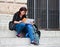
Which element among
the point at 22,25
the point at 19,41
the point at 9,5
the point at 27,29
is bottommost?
the point at 19,41

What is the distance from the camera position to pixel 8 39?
7.92 m

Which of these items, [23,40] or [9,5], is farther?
[9,5]

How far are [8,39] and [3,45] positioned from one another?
1.13ft

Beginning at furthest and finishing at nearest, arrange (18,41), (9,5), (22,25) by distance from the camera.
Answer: (9,5), (22,25), (18,41)

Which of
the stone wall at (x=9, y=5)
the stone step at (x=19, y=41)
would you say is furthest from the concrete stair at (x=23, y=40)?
the stone wall at (x=9, y=5)

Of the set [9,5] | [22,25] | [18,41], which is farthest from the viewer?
[9,5]

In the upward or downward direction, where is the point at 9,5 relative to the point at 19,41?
upward

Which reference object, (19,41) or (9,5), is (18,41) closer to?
(19,41)

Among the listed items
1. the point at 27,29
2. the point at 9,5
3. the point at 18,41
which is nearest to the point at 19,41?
the point at 18,41

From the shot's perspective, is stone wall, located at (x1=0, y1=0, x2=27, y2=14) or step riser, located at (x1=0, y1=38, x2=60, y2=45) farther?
stone wall, located at (x1=0, y1=0, x2=27, y2=14)

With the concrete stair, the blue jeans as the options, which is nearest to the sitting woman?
the blue jeans

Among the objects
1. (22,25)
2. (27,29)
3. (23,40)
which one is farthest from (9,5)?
(23,40)

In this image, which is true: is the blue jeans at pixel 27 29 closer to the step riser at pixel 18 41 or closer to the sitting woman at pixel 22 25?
the sitting woman at pixel 22 25

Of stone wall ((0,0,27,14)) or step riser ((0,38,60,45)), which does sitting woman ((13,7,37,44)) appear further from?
stone wall ((0,0,27,14))
